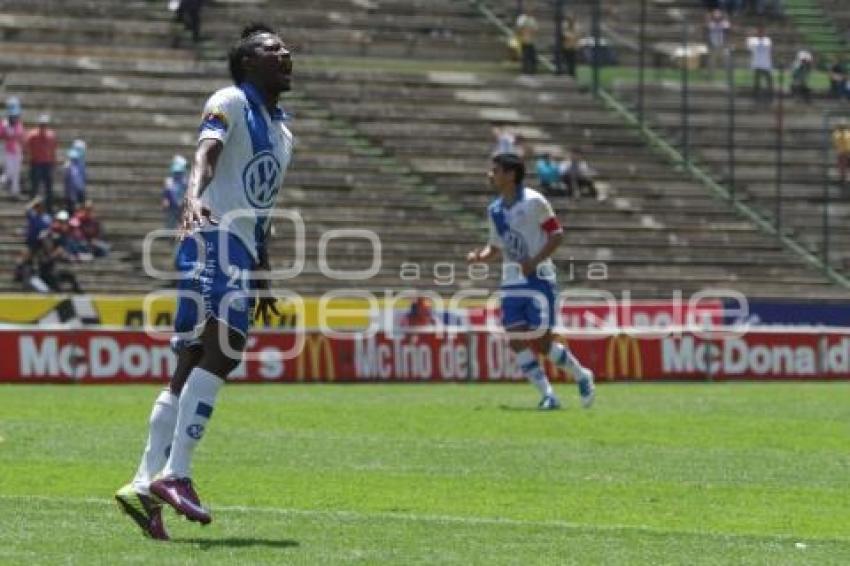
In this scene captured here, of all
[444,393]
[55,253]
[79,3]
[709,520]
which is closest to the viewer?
[709,520]

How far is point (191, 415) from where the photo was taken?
11.9 m

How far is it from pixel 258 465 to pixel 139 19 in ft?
104

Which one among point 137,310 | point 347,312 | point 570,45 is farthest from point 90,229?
point 570,45

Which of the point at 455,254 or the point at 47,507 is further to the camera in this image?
the point at 455,254

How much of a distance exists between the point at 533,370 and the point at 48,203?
55.9 ft

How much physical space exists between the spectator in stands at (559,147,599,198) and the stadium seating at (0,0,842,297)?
291 mm

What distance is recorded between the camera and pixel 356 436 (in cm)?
1934

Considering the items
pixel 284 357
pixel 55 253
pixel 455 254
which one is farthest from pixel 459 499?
pixel 455 254

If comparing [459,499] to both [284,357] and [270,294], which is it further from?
[284,357]

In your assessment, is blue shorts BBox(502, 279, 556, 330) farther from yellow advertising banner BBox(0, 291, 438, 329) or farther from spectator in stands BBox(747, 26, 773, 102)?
spectator in stands BBox(747, 26, 773, 102)

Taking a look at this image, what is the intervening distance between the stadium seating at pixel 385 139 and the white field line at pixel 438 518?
25583 mm

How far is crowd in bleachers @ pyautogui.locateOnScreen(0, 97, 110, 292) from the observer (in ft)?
121

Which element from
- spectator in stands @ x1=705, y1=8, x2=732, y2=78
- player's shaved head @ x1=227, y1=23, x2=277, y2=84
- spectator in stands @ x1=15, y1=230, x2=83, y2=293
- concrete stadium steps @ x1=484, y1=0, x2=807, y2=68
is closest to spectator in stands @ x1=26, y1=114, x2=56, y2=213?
spectator in stands @ x1=15, y1=230, x2=83, y2=293

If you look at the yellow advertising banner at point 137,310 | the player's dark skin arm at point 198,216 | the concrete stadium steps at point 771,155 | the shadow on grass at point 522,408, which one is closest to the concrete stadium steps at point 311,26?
the concrete stadium steps at point 771,155
